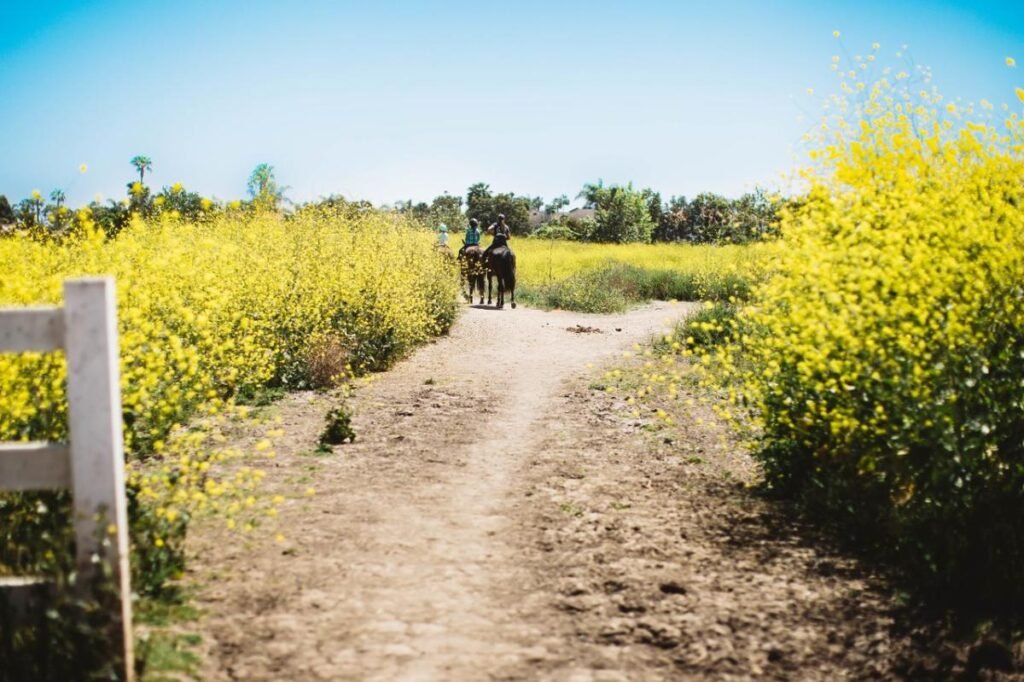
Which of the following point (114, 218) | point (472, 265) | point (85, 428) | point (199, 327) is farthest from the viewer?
point (472, 265)

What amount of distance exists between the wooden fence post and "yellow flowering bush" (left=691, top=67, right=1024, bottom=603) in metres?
3.74

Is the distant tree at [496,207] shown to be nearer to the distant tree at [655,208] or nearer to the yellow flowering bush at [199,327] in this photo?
the distant tree at [655,208]

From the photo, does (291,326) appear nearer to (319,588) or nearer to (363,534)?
(363,534)

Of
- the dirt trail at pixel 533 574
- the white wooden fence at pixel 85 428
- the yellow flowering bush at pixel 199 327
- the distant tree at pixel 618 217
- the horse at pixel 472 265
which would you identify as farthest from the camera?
the distant tree at pixel 618 217

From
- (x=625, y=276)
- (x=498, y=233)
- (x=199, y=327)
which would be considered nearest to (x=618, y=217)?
(x=625, y=276)

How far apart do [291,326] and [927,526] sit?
8344 mm

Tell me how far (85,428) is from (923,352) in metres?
4.40

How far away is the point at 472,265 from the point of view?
67.9 feet

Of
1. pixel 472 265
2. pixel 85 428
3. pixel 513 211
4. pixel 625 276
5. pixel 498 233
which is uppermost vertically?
pixel 513 211

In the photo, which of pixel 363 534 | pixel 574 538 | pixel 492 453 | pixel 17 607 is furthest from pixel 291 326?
pixel 17 607

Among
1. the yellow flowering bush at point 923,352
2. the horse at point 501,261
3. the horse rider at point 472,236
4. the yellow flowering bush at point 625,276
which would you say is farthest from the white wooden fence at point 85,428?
the horse rider at point 472,236

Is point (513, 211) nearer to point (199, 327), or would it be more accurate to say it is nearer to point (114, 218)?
point (114, 218)

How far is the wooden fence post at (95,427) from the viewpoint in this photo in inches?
113

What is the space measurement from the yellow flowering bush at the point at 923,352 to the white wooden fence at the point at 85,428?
3.75 metres
